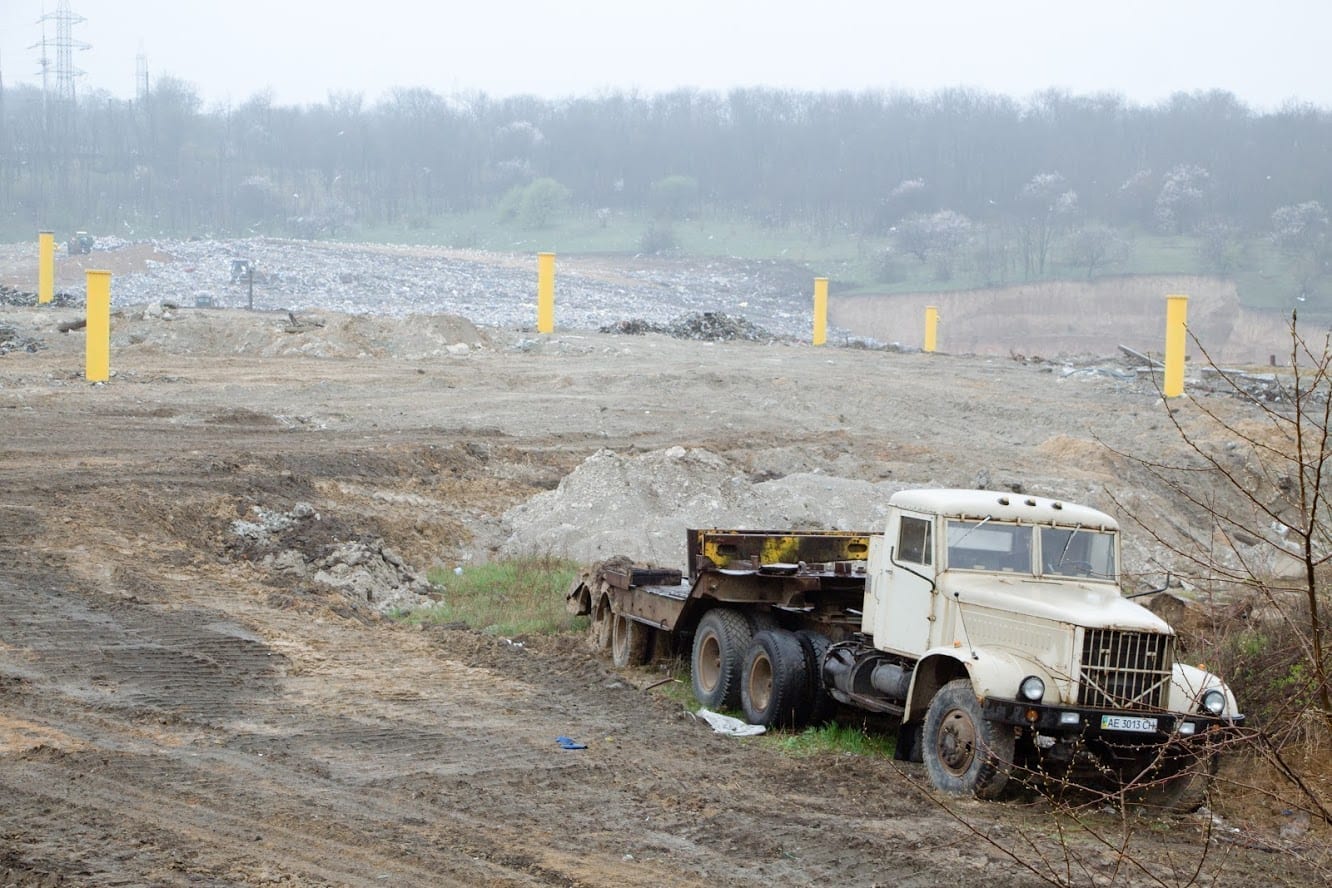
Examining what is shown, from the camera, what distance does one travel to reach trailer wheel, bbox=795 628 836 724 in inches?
442

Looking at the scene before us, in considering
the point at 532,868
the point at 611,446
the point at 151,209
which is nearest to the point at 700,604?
the point at 532,868

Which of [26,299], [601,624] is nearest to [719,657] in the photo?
[601,624]

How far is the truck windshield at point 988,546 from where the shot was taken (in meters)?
10.1

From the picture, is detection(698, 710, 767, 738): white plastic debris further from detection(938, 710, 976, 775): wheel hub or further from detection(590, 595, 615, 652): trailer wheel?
detection(590, 595, 615, 652): trailer wheel

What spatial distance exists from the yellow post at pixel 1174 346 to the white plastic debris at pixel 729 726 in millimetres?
21347

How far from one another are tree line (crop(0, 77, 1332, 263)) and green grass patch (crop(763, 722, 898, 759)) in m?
72.0

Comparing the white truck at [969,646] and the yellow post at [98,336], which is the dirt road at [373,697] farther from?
the yellow post at [98,336]

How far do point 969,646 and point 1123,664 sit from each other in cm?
104

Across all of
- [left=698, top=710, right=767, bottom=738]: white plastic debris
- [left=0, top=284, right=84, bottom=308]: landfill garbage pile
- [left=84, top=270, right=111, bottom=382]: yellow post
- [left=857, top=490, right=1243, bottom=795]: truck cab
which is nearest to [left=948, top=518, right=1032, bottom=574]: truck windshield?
[left=857, top=490, right=1243, bottom=795]: truck cab

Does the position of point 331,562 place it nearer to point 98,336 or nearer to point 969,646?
point 969,646

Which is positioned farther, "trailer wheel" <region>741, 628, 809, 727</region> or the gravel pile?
the gravel pile

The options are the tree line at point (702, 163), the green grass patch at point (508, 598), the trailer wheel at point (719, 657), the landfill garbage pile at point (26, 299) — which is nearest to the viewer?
the trailer wheel at point (719, 657)

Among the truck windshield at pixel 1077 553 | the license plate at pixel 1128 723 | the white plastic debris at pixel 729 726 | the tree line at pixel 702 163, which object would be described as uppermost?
the tree line at pixel 702 163

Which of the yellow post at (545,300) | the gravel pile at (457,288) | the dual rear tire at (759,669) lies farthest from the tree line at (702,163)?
the dual rear tire at (759,669)
